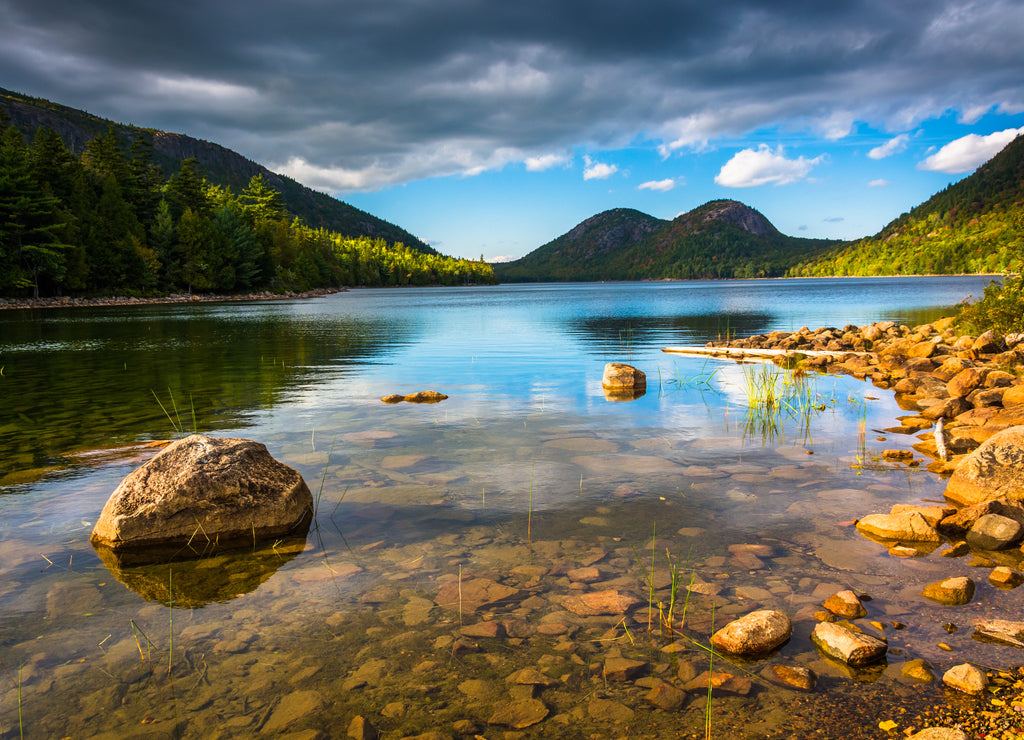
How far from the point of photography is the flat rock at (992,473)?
311 inches

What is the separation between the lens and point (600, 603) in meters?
5.74

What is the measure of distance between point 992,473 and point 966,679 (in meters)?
5.12

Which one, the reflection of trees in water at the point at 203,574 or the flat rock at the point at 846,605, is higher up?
the flat rock at the point at 846,605

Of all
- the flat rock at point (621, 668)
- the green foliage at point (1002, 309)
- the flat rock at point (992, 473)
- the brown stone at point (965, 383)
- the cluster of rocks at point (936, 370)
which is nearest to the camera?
the flat rock at point (621, 668)

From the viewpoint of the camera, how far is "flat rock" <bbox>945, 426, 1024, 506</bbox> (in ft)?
25.9

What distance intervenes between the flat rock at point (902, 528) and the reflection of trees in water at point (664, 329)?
81.3 ft

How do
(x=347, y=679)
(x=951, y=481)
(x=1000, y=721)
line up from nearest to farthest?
(x=1000, y=721)
(x=347, y=679)
(x=951, y=481)

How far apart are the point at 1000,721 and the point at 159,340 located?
42202mm

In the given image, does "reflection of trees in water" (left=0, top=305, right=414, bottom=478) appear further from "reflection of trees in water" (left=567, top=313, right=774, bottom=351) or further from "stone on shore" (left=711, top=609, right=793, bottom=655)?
"reflection of trees in water" (left=567, top=313, right=774, bottom=351)

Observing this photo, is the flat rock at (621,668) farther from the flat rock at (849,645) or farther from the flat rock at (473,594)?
the flat rock at (849,645)

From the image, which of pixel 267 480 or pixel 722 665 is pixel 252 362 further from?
pixel 722 665

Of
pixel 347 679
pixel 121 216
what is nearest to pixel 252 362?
pixel 347 679

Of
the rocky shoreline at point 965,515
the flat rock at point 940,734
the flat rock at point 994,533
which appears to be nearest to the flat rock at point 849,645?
the rocky shoreline at point 965,515

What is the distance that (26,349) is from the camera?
103 ft
